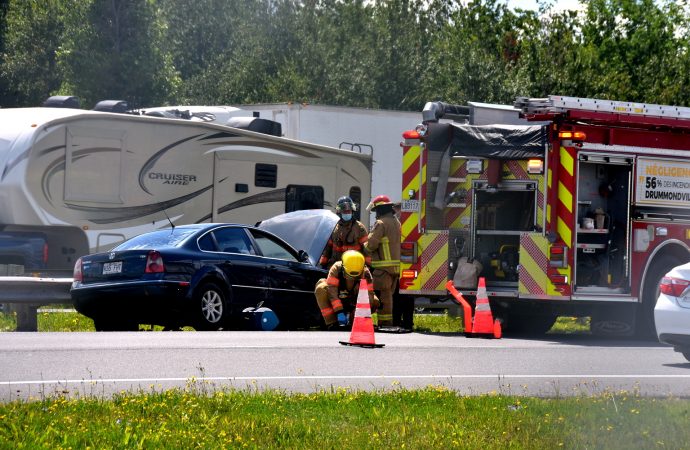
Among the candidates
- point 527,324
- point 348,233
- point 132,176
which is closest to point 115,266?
point 348,233

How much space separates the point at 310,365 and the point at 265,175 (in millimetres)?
10422

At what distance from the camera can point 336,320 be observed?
1603cm

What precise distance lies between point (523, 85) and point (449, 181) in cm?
3483

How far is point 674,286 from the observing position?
13.7 m

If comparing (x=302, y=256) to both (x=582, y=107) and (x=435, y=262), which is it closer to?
(x=435, y=262)

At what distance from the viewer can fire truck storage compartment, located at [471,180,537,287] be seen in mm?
16969

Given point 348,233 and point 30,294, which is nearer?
point 30,294

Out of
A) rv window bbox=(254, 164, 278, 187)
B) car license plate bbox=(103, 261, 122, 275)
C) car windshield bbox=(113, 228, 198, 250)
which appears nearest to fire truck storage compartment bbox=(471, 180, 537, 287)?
car windshield bbox=(113, 228, 198, 250)

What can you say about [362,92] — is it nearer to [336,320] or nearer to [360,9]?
[360,9]

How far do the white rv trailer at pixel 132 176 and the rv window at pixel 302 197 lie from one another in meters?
0.02

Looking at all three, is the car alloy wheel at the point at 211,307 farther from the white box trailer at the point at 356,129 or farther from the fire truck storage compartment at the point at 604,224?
the white box trailer at the point at 356,129

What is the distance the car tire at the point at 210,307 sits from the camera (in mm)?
15953

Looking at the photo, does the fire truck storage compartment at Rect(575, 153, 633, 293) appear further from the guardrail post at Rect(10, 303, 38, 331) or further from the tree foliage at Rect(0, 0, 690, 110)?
the tree foliage at Rect(0, 0, 690, 110)

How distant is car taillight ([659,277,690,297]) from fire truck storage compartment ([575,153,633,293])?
2803 millimetres
